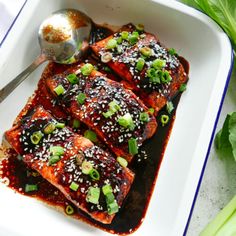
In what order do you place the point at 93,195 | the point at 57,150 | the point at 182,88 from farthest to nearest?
the point at 182,88 → the point at 57,150 → the point at 93,195

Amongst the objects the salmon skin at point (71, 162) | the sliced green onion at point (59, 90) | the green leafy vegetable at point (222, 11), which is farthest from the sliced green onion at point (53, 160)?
the green leafy vegetable at point (222, 11)

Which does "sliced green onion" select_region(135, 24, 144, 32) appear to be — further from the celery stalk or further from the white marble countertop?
the celery stalk

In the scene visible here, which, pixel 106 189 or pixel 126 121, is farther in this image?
pixel 126 121

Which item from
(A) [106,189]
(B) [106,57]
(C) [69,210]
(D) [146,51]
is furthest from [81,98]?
(C) [69,210]

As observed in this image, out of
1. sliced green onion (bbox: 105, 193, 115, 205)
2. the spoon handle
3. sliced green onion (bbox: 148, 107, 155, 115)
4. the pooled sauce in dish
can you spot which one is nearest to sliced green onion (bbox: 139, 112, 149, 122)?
sliced green onion (bbox: 148, 107, 155, 115)

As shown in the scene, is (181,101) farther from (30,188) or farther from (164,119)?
(30,188)

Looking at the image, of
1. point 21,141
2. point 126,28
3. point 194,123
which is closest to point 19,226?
point 21,141
